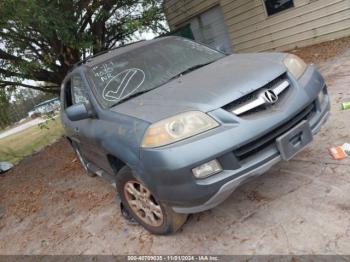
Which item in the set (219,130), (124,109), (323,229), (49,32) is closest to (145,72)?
(124,109)

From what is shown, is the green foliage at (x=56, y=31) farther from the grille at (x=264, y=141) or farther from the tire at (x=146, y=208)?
the grille at (x=264, y=141)

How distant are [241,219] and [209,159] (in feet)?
3.12

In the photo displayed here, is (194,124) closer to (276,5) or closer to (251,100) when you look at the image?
(251,100)

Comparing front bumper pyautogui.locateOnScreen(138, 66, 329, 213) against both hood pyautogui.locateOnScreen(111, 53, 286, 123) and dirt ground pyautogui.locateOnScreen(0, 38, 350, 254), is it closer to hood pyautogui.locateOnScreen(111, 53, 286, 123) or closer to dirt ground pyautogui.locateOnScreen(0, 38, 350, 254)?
hood pyautogui.locateOnScreen(111, 53, 286, 123)

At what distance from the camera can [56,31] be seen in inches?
294

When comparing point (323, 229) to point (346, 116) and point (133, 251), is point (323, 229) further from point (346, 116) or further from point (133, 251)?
point (346, 116)

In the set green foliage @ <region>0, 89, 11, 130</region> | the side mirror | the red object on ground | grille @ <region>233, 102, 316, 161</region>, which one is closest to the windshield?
the side mirror

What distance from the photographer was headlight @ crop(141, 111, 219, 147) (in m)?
2.76

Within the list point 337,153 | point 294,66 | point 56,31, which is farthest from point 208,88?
point 56,31

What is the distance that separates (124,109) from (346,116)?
117 inches

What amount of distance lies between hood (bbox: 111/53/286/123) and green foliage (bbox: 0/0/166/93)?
402 centimetres

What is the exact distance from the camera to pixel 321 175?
3.48m

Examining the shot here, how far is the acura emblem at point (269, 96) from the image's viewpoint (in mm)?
2915

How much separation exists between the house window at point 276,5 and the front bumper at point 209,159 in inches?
310
